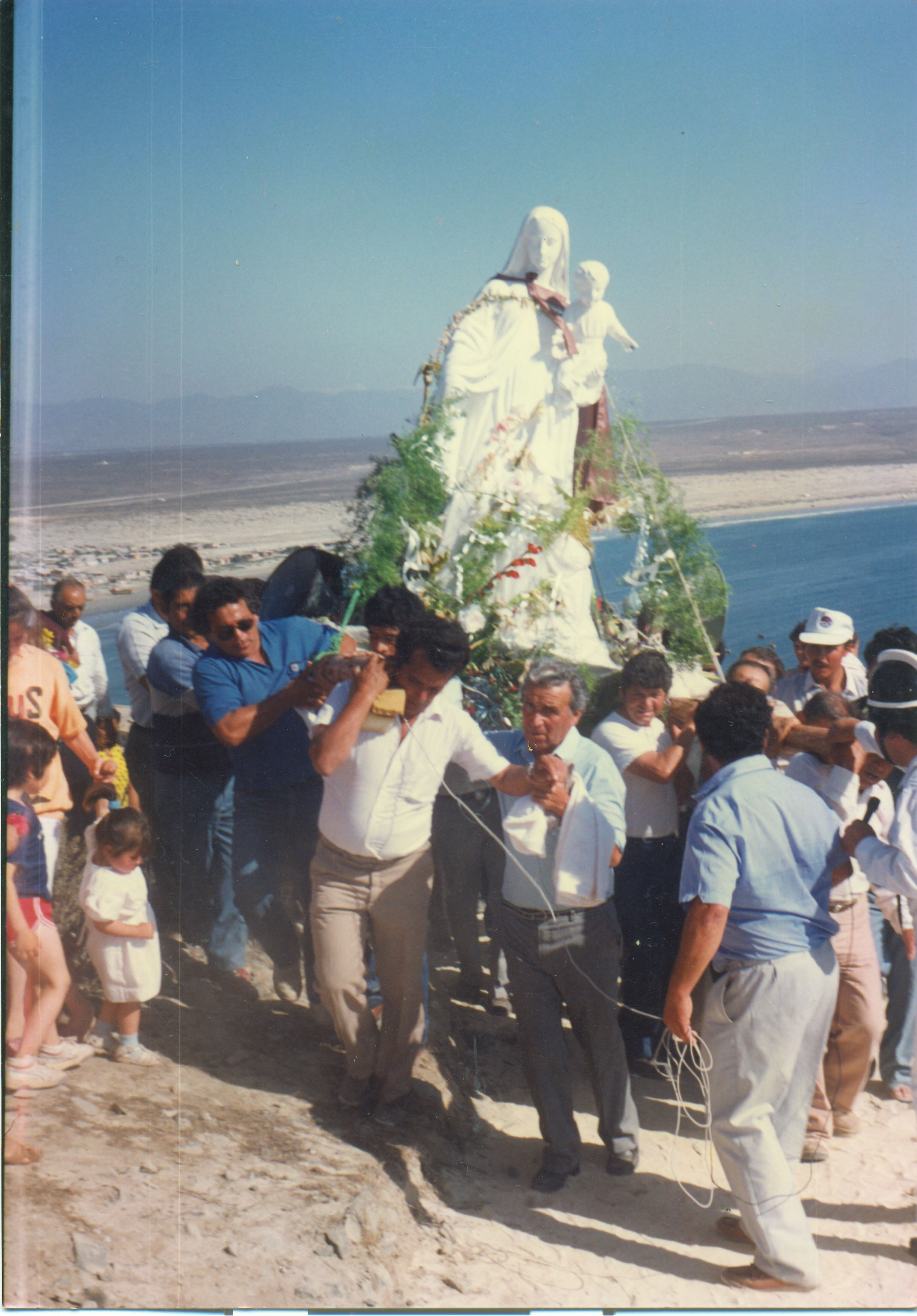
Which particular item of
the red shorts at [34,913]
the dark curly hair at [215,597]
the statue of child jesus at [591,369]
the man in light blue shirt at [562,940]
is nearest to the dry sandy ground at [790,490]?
the statue of child jesus at [591,369]

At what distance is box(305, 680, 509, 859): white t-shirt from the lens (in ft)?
10.2

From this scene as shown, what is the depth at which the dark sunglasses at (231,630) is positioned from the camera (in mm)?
3260

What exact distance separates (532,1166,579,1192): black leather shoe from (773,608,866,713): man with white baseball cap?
5.62 ft

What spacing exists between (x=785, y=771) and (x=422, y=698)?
4.16ft

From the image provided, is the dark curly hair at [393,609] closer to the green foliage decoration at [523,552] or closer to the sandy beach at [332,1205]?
the green foliage decoration at [523,552]

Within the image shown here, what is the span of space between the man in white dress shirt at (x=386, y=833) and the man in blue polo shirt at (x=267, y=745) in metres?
0.22

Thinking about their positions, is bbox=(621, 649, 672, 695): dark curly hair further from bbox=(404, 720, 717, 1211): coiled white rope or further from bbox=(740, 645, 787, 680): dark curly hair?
bbox=(404, 720, 717, 1211): coiled white rope

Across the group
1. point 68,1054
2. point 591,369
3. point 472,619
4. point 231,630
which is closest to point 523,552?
point 472,619

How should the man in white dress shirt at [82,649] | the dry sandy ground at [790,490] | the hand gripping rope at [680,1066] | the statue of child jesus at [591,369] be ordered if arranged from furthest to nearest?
the dry sandy ground at [790,490]
the statue of child jesus at [591,369]
the man in white dress shirt at [82,649]
the hand gripping rope at [680,1066]

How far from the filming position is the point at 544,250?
3.60 metres

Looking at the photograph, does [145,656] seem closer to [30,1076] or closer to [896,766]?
[30,1076]

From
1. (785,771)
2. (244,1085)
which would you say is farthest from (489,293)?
(244,1085)

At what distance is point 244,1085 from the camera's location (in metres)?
3.32

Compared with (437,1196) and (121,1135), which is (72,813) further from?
(437,1196)
